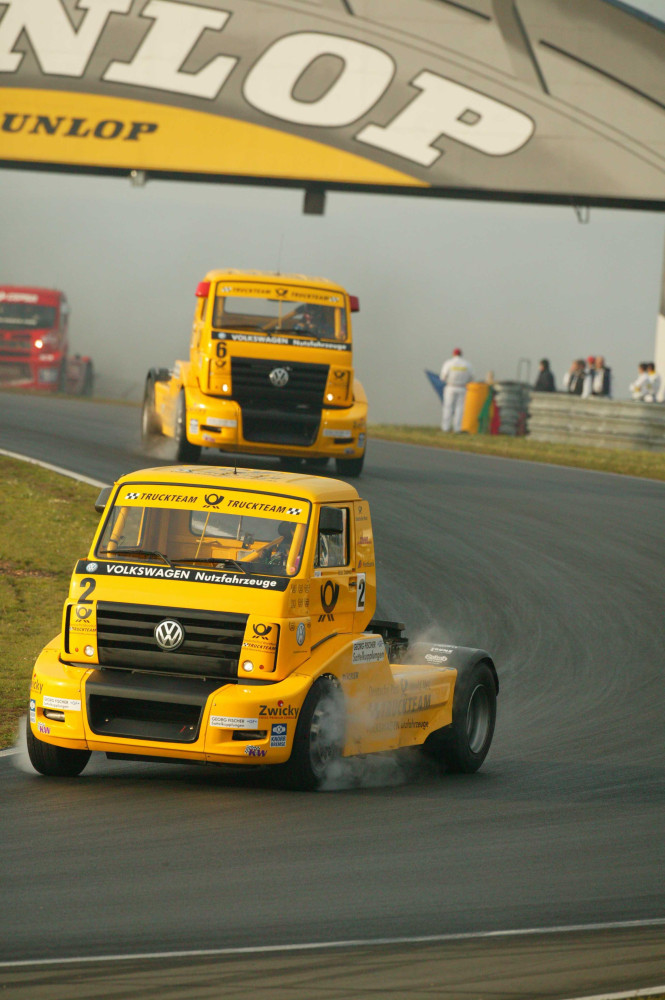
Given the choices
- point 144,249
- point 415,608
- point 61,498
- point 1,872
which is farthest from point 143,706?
point 144,249

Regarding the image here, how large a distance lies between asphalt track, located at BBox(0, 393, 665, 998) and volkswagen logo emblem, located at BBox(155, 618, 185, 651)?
0.76 m

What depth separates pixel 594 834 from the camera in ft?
23.9

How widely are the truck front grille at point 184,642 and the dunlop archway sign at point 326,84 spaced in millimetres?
23364

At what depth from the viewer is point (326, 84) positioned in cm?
2969

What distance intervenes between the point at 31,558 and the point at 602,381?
17888 mm

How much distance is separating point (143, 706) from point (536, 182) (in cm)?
2421

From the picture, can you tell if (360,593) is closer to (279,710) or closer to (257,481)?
(257,481)

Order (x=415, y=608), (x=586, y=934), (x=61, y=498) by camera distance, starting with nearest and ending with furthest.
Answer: (x=586, y=934) → (x=415, y=608) → (x=61, y=498)

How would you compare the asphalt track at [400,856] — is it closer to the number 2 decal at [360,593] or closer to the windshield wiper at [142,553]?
the number 2 decal at [360,593]

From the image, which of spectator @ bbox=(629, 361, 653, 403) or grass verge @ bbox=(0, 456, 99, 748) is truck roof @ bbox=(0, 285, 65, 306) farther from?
grass verge @ bbox=(0, 456, 99, 748)

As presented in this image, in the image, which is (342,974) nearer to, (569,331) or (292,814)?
(292,814)

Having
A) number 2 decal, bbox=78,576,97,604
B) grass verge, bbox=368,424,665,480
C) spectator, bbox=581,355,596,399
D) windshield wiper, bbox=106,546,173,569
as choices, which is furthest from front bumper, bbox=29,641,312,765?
spectator, bbox=581,355,596,399

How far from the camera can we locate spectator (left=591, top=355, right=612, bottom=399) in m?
29.5

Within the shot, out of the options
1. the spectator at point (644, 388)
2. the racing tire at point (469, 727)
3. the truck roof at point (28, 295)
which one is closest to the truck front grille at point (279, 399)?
the racing tire at point (469, 727)
